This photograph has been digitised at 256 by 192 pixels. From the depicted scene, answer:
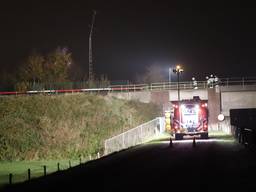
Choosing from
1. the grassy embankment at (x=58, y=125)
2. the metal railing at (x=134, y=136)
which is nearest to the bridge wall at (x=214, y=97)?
the grassy embankment at (x=58, y=125)

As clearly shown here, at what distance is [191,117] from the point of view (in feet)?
172

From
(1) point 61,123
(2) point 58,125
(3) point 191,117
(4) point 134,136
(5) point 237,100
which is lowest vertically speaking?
(4) point 134,136

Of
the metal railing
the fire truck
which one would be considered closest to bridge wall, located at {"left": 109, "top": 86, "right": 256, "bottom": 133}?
the metal railing

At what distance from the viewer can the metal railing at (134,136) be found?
163ft

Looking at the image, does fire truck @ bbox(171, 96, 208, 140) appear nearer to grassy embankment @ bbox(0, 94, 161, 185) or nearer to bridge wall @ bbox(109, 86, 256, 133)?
grassy embankment @ bbox(0, 94, 161, 185)

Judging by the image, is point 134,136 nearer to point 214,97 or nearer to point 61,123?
point 61,123

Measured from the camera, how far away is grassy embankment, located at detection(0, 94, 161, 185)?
53.4 meters

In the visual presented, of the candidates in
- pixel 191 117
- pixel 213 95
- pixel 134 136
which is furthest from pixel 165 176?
pixel 213 95

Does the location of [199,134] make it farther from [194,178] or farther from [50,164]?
[194,178]

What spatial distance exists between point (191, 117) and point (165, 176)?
29273 mm

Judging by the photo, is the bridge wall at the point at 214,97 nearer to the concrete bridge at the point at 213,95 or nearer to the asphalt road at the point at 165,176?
the concrete bridge at the point at 213,95

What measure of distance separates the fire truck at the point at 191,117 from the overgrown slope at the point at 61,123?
320 inches

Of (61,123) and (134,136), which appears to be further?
(61,123)

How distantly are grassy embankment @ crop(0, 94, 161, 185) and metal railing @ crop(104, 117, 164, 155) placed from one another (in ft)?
5.36
